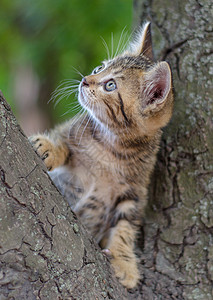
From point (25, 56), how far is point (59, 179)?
2.79 m

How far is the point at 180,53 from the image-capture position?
325 centimetres

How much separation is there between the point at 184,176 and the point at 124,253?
28.1 inches

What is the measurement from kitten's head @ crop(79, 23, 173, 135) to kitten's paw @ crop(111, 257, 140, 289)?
0.95 meters

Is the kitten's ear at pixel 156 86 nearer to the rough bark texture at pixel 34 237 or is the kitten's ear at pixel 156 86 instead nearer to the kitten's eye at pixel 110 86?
the kitten's eye at pixel 110 86

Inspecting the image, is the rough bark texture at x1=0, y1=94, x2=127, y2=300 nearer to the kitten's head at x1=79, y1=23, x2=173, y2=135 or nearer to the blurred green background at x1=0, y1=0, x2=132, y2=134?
the kitten's head at x1=79, y1=23, x2=173, y2=135

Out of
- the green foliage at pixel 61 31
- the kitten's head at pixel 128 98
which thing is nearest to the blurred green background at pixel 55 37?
the green foliage at pixel 61 31

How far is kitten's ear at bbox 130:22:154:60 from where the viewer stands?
331 cm

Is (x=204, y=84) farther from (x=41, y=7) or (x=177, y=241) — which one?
(x=41, y=7)

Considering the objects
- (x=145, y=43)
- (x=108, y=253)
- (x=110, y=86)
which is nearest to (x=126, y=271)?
(x=108, y=253)

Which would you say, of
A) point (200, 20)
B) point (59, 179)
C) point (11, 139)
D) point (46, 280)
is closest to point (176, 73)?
point (200, 20)

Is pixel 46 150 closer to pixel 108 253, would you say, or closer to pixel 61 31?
pixel 108 253

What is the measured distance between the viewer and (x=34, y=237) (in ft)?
6.28

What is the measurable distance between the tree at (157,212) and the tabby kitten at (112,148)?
0.15 meters

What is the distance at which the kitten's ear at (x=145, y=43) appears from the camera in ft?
10.9
